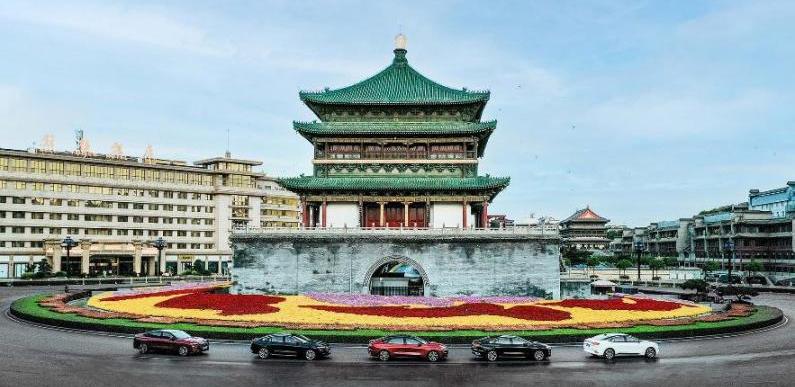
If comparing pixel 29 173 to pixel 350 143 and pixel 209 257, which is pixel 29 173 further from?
pixel 350 143

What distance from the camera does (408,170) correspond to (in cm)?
5850

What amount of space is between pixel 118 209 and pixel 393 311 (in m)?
76.0

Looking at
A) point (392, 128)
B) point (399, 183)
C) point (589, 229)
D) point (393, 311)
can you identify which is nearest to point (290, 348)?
point (393, 311)

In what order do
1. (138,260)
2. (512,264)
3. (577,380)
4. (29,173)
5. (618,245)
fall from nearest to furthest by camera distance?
(577,380) < (512,264) < (29,173) < (138,260) < (618,245)

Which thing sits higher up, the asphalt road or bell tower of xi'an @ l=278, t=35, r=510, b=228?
bell tower of xi'an @ l=278, t=35, r=510, b=228

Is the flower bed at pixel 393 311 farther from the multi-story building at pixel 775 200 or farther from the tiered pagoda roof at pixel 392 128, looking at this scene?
the multi-story building at pixel 775 200

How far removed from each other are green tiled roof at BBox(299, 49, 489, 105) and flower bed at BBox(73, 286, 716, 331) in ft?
57.0

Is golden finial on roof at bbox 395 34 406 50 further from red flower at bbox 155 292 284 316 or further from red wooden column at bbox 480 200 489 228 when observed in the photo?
red flower at bbox 155 292 284 316

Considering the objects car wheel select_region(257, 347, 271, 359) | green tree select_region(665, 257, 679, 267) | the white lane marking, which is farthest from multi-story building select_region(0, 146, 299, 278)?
car wheel select_region(257, 347, 271, 359)

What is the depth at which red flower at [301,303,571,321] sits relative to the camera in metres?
40.9

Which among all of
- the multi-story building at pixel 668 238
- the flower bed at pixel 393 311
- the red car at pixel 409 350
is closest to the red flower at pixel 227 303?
the flower bed at pixel 393 311

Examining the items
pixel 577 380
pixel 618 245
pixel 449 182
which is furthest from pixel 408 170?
pixel 618 245

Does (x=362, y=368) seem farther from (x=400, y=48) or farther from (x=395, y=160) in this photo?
(x=400, y=48)

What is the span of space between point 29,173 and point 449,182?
→ 69698 millimetres
